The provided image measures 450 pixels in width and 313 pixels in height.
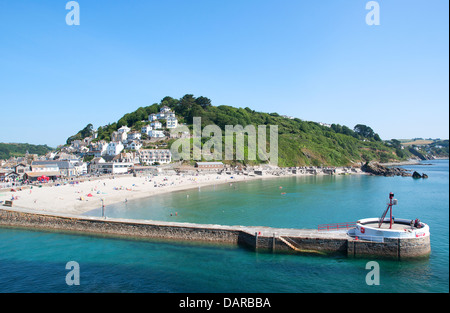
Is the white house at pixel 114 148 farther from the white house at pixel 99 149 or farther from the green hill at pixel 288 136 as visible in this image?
the green hill at pixel 288 136

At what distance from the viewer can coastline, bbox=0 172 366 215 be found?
3322 cm

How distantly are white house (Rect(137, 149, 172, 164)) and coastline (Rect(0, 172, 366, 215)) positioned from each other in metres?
18.8

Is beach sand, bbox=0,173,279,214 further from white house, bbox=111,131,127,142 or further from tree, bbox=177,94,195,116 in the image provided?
tree, bbox=177,94,195,116

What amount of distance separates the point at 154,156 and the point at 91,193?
39.7m

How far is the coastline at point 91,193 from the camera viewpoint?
109 ft

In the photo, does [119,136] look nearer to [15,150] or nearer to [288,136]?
[288,136]

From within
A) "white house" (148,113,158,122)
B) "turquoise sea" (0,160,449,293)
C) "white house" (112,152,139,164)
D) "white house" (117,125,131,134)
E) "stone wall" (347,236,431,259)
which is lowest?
"turquoise sea" (0,160,449,293)

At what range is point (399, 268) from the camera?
17.8 m

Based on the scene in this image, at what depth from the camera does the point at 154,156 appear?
8119 centimetres

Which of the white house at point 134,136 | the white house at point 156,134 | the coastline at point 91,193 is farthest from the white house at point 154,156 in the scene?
the coastline at point 91,193

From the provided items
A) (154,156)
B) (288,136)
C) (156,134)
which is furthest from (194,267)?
(288,136)

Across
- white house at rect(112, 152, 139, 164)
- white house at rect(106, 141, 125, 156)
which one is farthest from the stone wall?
white house at rect(106, 141, 125, 156)

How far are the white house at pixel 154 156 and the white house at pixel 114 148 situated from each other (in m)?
11.7
